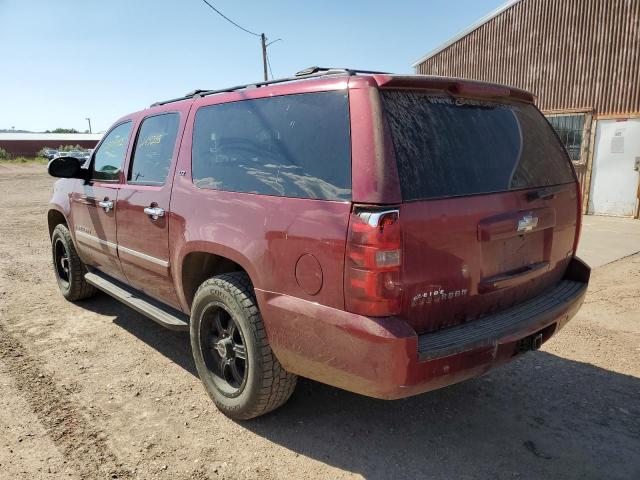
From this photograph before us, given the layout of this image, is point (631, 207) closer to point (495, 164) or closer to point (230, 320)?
point (495, 164)

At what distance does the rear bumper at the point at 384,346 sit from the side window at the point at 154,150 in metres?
1.55

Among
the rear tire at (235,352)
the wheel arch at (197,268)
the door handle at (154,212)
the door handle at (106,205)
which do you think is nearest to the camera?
the rear tire at (235,352)

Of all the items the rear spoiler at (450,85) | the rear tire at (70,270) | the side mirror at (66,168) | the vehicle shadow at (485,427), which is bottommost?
the vehicle shadow at (485,427)

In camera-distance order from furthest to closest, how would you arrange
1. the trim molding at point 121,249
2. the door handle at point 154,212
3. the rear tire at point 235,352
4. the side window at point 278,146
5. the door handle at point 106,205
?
the door handle at point 106,205 < the trim molding at point 121,249 < the door handle at point 154,212 < the rear tire at point 235,352 < the side window at point 278,146

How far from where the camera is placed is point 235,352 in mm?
2992

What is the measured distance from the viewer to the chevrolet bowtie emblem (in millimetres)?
Answer: 2551

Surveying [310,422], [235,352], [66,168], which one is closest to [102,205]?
[66,168]

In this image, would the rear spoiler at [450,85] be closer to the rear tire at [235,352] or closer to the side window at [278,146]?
the side window at [278,146]

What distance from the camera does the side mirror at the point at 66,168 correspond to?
14.5 feet

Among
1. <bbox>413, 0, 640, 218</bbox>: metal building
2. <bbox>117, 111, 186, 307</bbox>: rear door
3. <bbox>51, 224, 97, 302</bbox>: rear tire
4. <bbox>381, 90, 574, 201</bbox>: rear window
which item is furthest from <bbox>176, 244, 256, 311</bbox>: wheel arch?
<bbox>413, 0, 640, 218</bbox>: metal building

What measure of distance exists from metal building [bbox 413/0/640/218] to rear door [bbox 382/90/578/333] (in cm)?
970

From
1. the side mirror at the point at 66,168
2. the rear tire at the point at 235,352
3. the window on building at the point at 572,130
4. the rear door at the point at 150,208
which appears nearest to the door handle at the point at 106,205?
the rear door at the point at 150,208

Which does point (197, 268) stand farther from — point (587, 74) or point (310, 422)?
point (587, 74)

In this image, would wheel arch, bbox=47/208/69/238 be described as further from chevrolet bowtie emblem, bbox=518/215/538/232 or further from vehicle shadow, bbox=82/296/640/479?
chevrolet bowtie emblem, bbox=518/215/538/232
